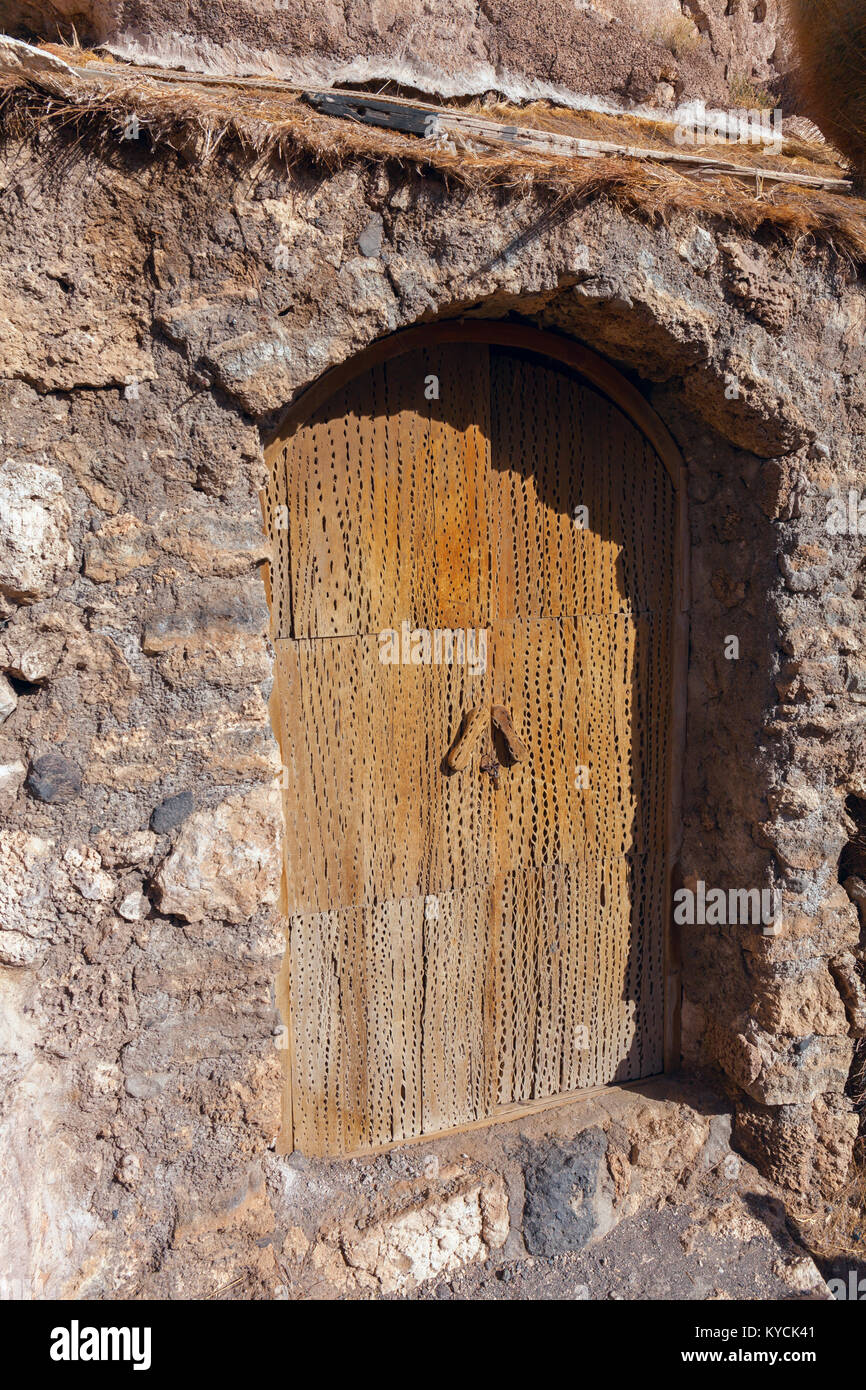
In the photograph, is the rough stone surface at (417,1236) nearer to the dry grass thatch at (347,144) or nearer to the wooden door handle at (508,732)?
the wooden door handle at (508,732)

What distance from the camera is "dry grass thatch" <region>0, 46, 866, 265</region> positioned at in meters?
1.93

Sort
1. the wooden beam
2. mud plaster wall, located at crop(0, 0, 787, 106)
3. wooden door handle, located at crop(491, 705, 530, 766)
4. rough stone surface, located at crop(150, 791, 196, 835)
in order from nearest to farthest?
1. rough stone surface, located at crop(150, 791, 196, 835)
2. the wooden beam
3. mud plaster wall, located at crop(0, 0, 787, 106)
4. wooden door handle, located at crop(491, 705, 530, 766)

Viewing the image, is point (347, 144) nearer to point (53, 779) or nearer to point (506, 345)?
point (506, 345)

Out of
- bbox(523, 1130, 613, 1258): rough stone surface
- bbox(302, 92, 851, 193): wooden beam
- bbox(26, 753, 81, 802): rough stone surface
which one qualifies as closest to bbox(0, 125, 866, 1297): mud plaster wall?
bbox(26, 753, 81, 802): rough stone surface

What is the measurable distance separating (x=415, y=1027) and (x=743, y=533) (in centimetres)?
187

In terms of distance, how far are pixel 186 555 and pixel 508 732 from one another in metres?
1.11

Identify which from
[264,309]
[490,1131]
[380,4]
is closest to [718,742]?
[490,1131]

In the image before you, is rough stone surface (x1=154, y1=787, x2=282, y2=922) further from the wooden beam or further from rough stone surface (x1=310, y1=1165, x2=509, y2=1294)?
the wooden beam

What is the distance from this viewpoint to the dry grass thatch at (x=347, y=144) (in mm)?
1930

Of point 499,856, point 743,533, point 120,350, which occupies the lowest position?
point 499,856

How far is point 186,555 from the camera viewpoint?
2.17 m

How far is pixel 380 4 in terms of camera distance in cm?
279

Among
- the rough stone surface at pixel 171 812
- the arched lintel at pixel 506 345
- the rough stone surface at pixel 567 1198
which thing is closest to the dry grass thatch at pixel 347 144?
the arched lintel at pixel 506 345
